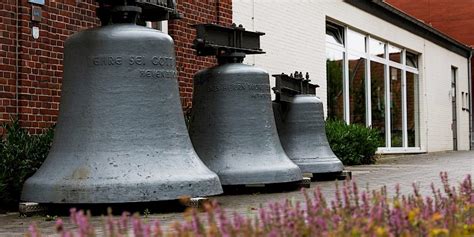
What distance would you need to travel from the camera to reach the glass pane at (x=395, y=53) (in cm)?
2264

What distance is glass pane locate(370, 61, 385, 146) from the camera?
2106cm

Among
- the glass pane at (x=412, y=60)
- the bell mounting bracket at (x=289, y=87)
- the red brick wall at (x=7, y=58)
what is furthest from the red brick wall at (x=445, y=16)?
the red brick wall at (x=7, y=58)

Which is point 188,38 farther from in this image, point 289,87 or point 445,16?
point 445,16

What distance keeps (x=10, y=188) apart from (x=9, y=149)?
364 millimetres

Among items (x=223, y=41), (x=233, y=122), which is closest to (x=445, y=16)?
(x=223, y=41)

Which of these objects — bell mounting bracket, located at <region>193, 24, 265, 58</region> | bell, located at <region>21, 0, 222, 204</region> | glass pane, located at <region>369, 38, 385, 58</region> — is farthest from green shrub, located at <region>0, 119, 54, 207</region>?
glass pane, located at <region>369, 38, 385, 58</region>

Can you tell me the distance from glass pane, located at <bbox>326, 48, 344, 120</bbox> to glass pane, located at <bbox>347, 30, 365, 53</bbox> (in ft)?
2.01

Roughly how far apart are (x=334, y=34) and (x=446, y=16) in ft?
48.3

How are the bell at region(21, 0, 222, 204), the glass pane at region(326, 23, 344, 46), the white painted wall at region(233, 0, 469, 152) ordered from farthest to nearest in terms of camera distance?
the glass pane at region(326, 23, 344, 46), the white painted wall at region(233, 0, 469, 152), the bell at region(21, 0, 222, 204)

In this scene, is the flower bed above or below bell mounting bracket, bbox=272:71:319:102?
below

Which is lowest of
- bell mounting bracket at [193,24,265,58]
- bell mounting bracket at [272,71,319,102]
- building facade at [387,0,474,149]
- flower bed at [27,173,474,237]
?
flower bed at [27,173,474,237]

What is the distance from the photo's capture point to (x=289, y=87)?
1095 cm

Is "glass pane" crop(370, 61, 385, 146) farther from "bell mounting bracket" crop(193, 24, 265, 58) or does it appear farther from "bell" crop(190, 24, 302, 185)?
"bell" crop(190, 24, 302, 185)

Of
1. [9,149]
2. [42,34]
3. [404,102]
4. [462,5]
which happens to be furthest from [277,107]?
[462,5]
